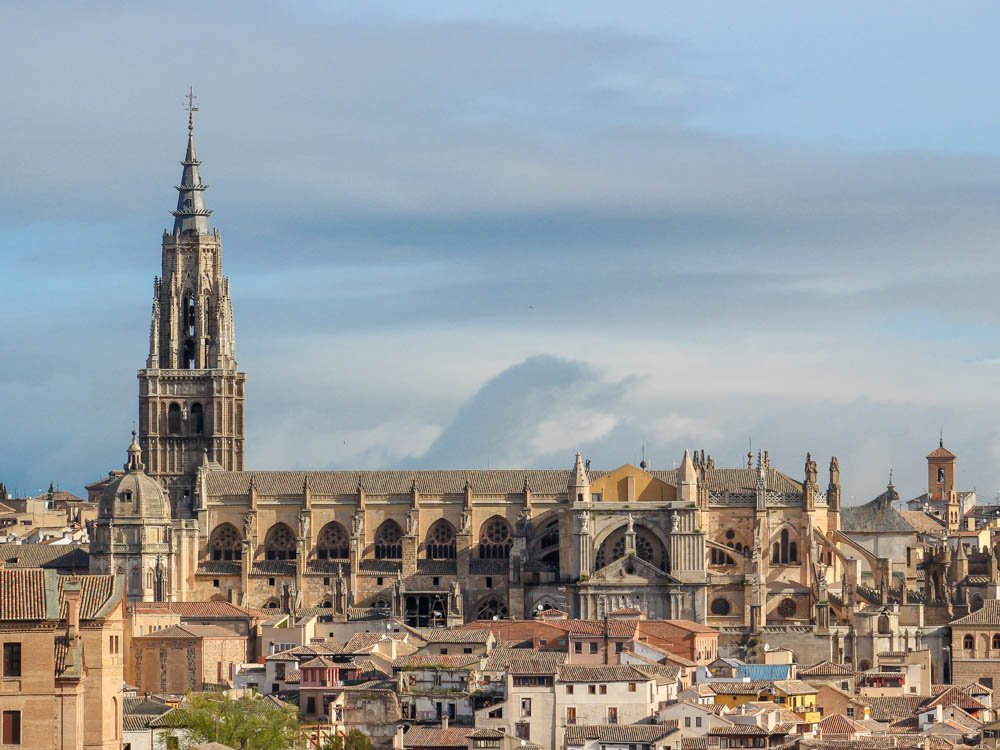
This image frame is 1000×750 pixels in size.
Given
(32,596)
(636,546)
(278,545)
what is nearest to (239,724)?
(32,596)

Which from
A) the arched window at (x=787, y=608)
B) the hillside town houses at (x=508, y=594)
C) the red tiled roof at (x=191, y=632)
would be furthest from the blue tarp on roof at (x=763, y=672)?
the red tiled roof at (x=191, y=632)

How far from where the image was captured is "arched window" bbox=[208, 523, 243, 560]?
171 meters

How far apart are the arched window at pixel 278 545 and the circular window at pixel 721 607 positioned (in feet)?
85.9

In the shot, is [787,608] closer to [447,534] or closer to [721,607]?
[721,607]

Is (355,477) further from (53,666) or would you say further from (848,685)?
(53,666)

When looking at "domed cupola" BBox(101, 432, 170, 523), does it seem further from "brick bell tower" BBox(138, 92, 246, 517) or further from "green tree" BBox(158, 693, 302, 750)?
"green tree" BBox(158, 693, 302, 750)

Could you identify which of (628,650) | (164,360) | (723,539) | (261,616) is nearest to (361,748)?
(628,650)

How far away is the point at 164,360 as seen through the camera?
17975 cm

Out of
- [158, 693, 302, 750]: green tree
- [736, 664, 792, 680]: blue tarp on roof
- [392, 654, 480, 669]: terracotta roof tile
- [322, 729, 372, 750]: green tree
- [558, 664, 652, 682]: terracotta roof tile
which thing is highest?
→ [392, 654, 480, 669]: terracotta roof tile

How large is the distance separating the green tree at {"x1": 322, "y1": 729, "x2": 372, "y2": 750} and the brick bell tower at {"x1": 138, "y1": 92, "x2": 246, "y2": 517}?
2529 inches

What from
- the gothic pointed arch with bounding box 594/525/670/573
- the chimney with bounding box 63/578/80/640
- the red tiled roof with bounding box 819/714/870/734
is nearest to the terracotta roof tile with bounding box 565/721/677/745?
the red tiled roof with bounding box 819/714/870/734

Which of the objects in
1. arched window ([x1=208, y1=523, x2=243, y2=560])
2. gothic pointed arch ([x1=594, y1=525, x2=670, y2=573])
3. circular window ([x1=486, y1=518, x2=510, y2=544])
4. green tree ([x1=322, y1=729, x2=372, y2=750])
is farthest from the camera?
arched window ([x1=208, y1=523, x2=243, y2=560])

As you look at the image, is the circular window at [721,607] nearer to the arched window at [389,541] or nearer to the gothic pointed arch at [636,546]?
the gothic pointed arch at [636,546]

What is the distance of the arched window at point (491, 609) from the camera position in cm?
16375
